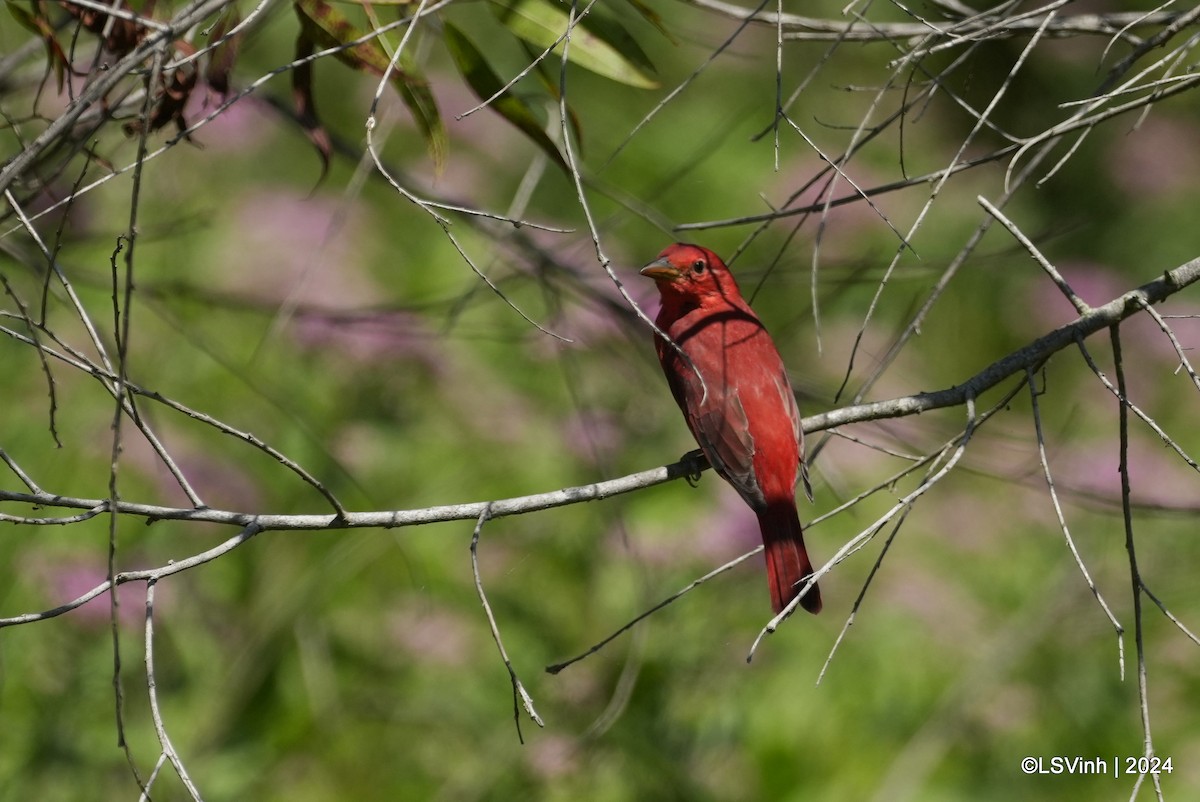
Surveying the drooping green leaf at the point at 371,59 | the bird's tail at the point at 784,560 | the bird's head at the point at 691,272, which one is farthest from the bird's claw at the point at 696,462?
the drooping green leaf at the point at 371,59

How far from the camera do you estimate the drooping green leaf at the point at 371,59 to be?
229cm

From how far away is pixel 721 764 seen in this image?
4004 mm

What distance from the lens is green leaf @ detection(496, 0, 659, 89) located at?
8.04 ft

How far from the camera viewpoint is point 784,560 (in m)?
3.08

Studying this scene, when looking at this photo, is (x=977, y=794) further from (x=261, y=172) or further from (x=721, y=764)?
(x=261, y=172)

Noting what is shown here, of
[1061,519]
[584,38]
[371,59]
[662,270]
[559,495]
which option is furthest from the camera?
[662,270]

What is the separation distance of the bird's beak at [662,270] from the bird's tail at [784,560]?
0.96 m

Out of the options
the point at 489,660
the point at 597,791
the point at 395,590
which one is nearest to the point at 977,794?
the point at 597,791

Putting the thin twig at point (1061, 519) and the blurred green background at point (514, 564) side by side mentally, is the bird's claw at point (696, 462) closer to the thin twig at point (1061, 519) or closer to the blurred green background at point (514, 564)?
the blurred green background at point (514, 564)

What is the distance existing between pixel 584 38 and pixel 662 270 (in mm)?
1358

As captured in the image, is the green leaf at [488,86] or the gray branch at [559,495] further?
the green leaf at [488,86]

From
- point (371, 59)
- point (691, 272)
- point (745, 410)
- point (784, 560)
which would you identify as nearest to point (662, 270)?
point (691, 272)

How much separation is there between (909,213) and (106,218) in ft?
14.7

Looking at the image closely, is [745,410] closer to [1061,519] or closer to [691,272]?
[691,272]
